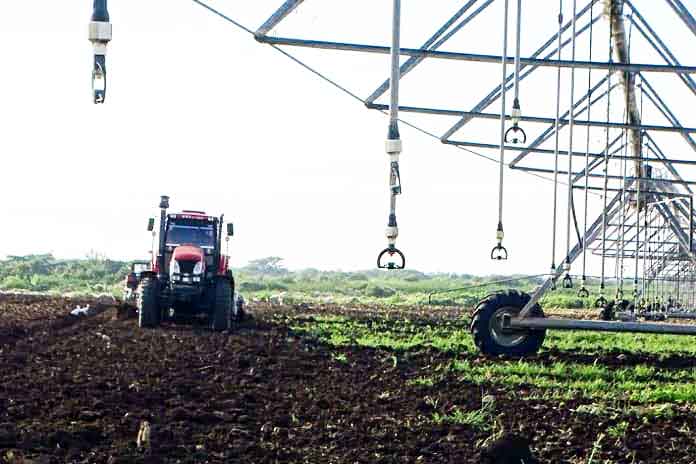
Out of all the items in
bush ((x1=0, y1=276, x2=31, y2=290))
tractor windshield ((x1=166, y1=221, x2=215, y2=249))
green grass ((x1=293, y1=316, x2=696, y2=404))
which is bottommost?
green grass ((x1=293, y1=316, x2=696, y2=404))

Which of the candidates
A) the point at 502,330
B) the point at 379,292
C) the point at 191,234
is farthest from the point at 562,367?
the point at 379,292

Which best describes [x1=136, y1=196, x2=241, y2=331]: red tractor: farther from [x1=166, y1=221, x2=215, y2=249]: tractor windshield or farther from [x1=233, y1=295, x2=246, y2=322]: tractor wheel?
[x1=233, y1=295, x2=246, y2=322]: tractor wheel

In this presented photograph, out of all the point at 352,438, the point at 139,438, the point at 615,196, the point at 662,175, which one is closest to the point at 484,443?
the point at 352,438

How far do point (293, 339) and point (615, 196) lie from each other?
38.5ft

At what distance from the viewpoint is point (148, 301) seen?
20.9 meters

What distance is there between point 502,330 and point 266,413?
5850mm

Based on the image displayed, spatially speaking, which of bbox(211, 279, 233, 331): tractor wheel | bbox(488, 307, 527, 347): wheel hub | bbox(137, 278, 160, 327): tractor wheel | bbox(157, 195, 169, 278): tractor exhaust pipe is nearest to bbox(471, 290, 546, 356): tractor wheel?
bbox(488, 307, 527, 347): wheel hub

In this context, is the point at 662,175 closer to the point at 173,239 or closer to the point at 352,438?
the point at 173,239

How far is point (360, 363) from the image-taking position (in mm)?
14828

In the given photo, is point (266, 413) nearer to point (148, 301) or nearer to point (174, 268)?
point (148, 301)

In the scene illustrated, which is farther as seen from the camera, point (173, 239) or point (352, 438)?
point (173, 239)

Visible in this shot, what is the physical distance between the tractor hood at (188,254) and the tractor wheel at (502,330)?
7356mm

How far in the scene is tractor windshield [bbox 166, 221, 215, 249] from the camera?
2236 cm

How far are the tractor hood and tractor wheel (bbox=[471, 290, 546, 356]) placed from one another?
24.1ft
